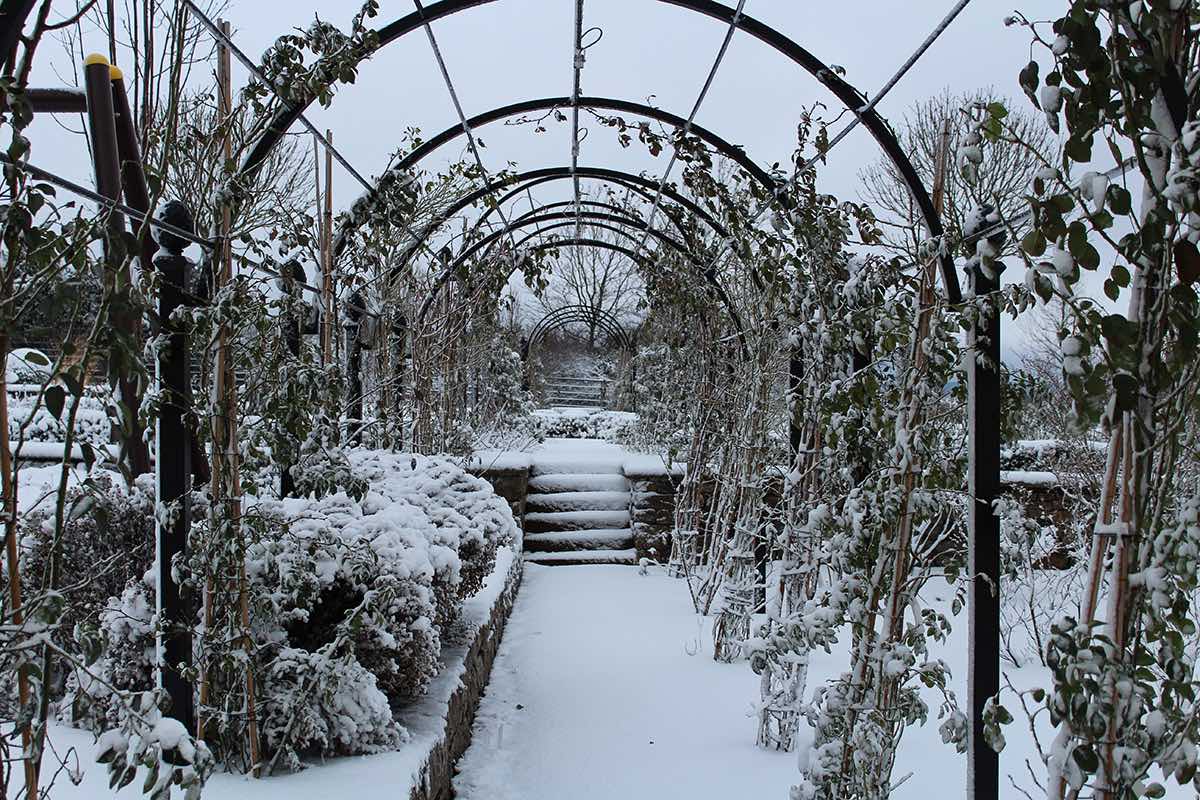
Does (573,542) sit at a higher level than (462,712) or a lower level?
higher

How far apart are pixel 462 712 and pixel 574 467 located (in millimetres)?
5157

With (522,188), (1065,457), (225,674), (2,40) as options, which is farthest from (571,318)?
(2,40)

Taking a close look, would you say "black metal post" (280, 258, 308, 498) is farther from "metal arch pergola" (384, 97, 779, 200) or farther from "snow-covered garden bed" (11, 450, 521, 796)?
"metal arch pergola" (384, 97, 779, 200)

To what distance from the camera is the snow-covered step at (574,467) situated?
8.36m

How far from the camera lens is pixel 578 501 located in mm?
8031

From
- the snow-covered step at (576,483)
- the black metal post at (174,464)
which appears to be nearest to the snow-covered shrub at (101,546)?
the black metal post at (174,464)

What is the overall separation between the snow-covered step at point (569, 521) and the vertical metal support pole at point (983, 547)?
572cm

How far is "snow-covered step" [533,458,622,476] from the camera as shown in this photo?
8359 millimetres

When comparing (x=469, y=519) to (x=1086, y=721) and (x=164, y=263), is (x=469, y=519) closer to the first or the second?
(x=164, y=263)

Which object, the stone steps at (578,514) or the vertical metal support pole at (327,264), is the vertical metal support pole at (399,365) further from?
the stone steps at (578,514)

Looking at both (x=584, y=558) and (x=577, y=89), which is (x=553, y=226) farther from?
(x=577, y=89)

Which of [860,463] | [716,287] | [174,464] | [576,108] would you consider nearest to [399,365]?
[576,108]

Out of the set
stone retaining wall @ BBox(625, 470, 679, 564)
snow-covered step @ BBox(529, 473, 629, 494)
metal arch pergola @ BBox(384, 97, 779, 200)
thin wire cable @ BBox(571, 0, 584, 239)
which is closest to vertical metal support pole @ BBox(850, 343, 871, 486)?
thin wire cable @ BBox(571, 0, 584, 239)

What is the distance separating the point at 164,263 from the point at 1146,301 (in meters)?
2.02
